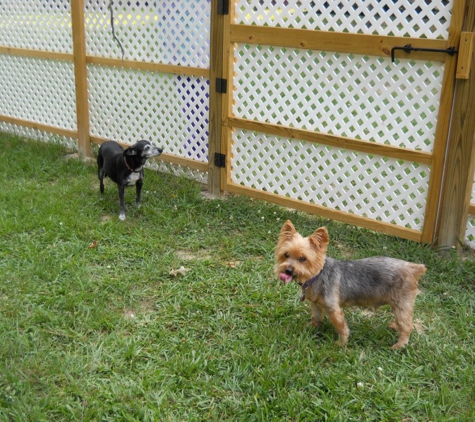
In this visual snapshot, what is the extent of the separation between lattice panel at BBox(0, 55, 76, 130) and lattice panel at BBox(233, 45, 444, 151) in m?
2.63

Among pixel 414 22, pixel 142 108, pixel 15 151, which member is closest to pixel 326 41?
pixel 414 22

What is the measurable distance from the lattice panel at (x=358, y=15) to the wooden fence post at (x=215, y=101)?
224 millimetres

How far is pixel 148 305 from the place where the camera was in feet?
11.6

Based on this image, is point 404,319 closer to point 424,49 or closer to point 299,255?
point 299,255

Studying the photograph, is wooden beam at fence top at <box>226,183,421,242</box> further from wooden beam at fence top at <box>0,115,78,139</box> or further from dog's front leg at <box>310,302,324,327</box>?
wooden beam at fence top at <box>0,115,78,139</box>

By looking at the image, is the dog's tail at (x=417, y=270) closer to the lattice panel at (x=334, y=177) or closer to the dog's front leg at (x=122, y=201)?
the lattice panel at (x=334, y=177)

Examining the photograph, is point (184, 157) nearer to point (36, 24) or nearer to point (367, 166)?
point (367, 166)

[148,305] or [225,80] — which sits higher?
[225,80]

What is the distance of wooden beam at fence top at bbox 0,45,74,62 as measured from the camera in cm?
652

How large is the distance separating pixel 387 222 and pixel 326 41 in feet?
5.16

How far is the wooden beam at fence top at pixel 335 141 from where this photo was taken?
4209 mm

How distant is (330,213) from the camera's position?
478 cm

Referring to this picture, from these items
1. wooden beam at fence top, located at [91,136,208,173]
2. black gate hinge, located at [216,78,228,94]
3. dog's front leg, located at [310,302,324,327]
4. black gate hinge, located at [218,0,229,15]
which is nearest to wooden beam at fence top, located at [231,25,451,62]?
black gate hinge, located at [218,0,229,15]

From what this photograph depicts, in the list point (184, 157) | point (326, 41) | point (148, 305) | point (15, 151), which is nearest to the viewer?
point (148, 305)
